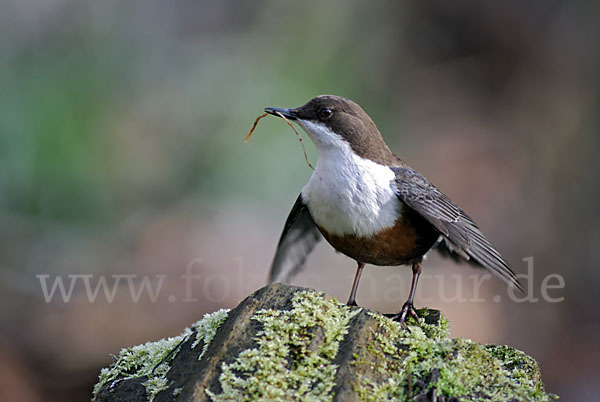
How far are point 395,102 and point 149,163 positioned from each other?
146 inches

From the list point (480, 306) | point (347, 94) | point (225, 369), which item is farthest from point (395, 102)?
point (225, 369)

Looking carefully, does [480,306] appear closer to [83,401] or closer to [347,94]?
[347,94]

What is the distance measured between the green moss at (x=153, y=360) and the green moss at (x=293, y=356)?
319 mm

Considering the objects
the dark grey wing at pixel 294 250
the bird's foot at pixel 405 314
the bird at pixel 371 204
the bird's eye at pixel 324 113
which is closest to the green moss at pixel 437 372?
the bird's foot at pixel 405 314

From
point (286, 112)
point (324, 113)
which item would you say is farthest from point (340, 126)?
point (286, 112)

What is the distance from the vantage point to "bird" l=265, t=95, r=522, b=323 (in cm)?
393

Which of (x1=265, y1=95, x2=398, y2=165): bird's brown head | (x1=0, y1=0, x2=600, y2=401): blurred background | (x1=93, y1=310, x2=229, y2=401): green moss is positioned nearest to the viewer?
(x1=93, y1=310, x2=229, y2=401): green moss

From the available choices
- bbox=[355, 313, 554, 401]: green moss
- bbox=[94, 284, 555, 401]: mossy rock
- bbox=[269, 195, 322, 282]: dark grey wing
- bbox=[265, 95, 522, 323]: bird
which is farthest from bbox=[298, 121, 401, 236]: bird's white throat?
bbox=[355, 313, 554, 401]: green moss

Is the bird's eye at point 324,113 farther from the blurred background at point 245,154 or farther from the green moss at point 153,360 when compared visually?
the blurred background at point 245,154

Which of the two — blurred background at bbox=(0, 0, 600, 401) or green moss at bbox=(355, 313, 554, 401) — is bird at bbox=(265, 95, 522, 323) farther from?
blurred background at bbox=(0, 0, 600, 401)

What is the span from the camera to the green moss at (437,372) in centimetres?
260

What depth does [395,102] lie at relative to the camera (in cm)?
908

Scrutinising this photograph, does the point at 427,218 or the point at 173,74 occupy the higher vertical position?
the point at 173,74

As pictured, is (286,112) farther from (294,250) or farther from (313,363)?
(313,363)
